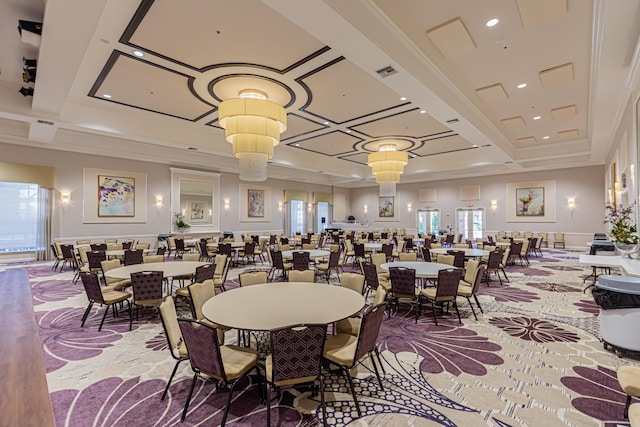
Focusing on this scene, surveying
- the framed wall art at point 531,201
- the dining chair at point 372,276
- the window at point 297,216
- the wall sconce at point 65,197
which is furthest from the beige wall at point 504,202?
the wall sconce at point 65,197

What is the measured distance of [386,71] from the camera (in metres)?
4.91

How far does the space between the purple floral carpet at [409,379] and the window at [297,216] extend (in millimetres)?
14274

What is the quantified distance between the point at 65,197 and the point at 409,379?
42.8ft

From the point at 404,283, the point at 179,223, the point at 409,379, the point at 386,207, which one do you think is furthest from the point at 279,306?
the point at 386,207

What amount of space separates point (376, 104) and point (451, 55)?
267cm

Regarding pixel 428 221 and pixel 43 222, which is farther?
pixel 428 221

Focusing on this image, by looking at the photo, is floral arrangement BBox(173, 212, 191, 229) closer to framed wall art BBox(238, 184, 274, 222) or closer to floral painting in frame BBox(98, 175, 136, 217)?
floral painting in frame BBox(98, 175, 136, 217)

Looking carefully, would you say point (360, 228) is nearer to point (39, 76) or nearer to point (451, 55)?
point (451, 55)

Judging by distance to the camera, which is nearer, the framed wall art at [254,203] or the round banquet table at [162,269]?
the round banquet table at [162,269]

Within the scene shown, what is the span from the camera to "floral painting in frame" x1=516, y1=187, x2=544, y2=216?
1533 cm

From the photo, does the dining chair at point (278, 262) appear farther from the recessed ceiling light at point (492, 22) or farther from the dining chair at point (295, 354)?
the recessed ceiling light at point (492, 22)

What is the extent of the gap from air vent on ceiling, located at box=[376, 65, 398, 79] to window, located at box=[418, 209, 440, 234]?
15.3m

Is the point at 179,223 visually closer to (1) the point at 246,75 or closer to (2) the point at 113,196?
(2) the point at 113,196

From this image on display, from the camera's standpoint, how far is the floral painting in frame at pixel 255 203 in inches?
661
